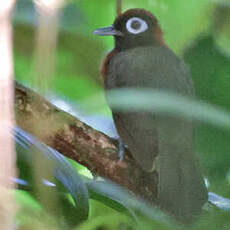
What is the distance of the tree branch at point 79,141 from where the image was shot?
Answer: 72 cm

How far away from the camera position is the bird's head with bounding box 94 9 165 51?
3.67 ft

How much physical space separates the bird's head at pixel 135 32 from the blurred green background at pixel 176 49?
9.2 inches

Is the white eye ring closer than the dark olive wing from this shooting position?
No

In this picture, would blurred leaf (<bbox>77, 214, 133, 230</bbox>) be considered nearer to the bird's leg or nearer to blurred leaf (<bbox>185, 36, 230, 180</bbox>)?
blurred leaf (<bbox>185, 36, 230, 180</bbox>)

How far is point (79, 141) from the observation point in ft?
2.86

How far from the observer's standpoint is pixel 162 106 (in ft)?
1.41

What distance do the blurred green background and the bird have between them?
0.16 ft

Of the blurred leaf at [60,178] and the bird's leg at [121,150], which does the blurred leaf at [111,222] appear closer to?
the blurred leaf at [60,178]

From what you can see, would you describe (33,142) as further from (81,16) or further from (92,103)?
(92,103)

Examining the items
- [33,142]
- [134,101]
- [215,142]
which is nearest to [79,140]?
[33,142]

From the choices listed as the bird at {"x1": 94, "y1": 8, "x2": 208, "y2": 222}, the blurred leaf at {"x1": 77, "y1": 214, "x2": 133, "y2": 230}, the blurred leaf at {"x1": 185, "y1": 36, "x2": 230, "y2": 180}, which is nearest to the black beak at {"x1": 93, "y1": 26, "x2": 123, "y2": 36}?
the bird at {"x1": 94, "y1": 8, "x2": 208, "y2": 222}

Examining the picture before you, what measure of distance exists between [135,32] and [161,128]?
455 mm

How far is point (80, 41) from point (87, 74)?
0.07 meters

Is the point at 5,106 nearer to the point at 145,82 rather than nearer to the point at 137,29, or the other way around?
the point at 145,82
